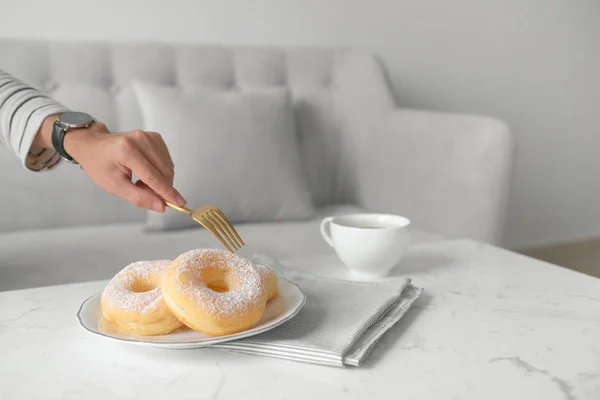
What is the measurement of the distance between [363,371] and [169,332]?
0.64 feet

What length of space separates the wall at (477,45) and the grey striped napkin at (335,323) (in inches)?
57.3

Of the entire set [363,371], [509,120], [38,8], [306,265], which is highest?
[38,8]

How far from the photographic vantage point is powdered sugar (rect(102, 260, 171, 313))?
62 centimetres

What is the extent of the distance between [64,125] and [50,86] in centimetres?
77

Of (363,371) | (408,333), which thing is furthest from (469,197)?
(363,371)

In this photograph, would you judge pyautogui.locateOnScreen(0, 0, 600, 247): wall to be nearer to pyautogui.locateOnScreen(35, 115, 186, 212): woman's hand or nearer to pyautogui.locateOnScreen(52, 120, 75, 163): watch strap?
pyautogui.locateOnScreen(52, 120, 75, 163): watch strap

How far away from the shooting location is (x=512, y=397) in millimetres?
534

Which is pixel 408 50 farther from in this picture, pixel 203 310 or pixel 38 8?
pixel 203 310

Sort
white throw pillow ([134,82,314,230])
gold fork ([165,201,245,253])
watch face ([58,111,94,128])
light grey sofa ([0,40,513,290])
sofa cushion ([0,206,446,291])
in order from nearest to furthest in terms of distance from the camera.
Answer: gold fork ([165,201,245,253]) → watch face ([58,111,94,128]) → sofa cushion ([0,206,446,291]) → light grey sofa ([0,40,513,290]) → white throw pillow ([134,82,314,230])

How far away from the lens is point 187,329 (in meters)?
0.64

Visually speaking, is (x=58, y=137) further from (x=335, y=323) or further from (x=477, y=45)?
(x=477, y=45)

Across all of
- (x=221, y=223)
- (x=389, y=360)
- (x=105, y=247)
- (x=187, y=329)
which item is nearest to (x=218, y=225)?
(x=221, y=223)

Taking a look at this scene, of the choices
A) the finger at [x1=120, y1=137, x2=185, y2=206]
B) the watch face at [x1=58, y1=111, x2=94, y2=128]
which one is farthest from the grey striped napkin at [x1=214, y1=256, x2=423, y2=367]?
the watch face at [x1=58, y1=111, x2=94, y2=128]

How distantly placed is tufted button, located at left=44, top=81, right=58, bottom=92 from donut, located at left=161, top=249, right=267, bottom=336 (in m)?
1.25
